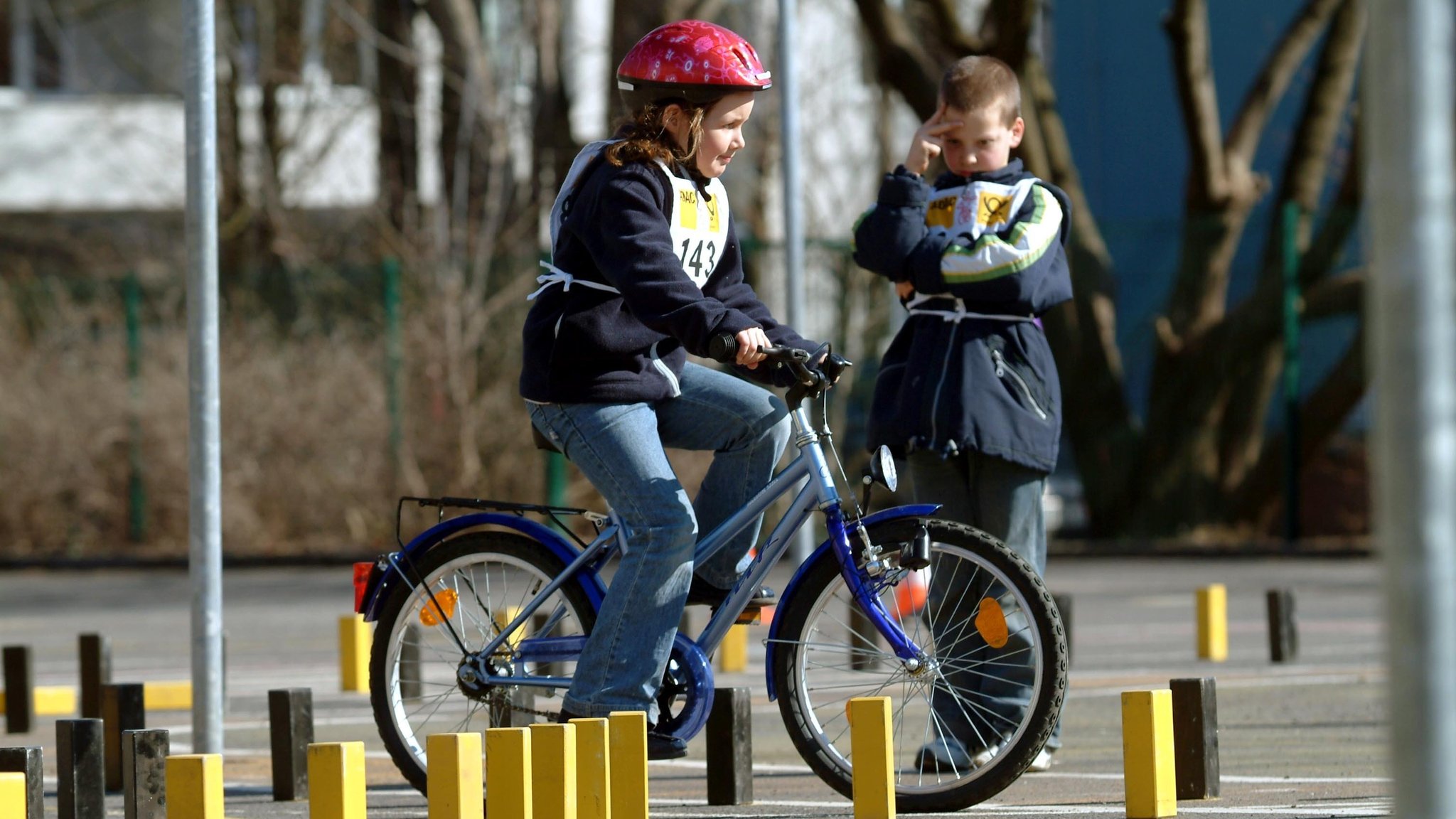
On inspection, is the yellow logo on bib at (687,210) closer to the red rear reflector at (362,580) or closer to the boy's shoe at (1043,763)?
the red rear reflector at (362,580)

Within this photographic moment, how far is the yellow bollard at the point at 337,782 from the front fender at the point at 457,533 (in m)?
1.04

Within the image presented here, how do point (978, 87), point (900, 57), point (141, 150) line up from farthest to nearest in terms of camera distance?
1. point (141, 150)
2. point (900, 57)
3. point (978, 87)

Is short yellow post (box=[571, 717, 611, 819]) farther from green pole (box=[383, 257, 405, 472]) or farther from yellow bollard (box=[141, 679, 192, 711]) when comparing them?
green pole (box=[383, 257, 405, 472])

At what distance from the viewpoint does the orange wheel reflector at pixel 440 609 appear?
5555 millimetres

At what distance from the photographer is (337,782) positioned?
4375mm

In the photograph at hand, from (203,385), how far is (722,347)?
1.57m

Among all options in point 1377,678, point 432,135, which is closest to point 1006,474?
point 1377,678

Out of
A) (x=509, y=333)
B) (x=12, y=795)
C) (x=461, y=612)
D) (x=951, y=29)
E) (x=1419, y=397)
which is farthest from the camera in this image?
(x=509, y=333)

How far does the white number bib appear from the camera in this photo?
5152mm

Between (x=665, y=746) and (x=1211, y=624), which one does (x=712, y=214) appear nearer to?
(x=665, y=746)

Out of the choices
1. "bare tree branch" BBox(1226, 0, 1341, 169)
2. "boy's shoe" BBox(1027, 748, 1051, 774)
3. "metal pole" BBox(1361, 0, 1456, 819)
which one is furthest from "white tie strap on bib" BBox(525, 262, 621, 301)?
"bare tree branch" BBox(1226, 0, 1341, 169)

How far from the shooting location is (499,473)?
671 inches

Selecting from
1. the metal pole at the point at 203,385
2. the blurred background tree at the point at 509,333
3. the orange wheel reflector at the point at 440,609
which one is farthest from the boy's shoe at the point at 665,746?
the blurred background tree at the point at 509,333

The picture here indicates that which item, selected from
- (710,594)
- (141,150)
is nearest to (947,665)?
(710,594)
